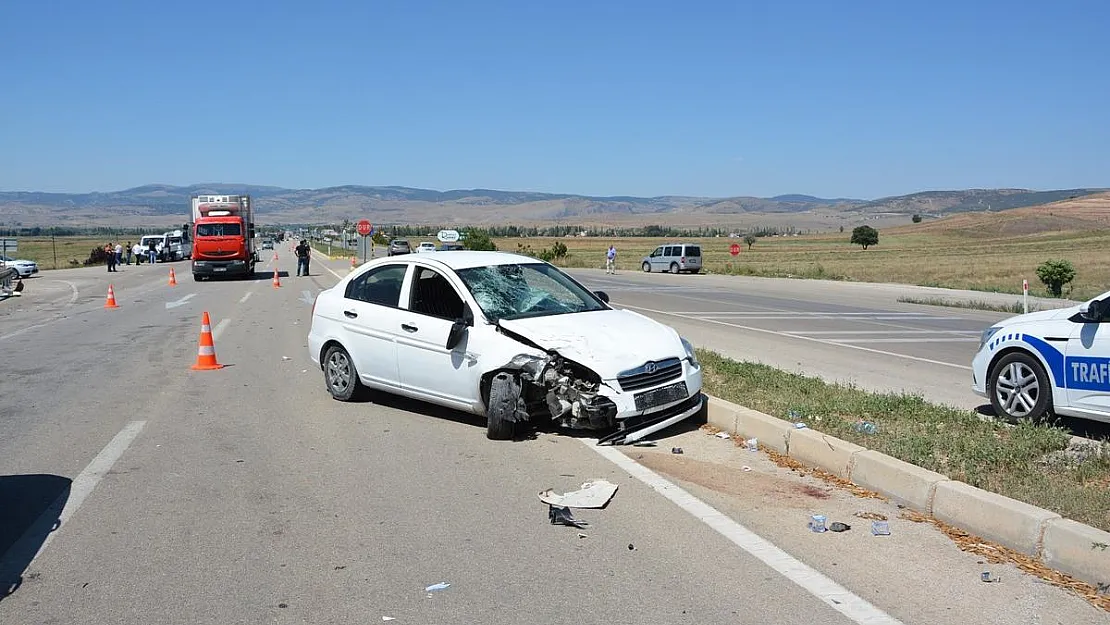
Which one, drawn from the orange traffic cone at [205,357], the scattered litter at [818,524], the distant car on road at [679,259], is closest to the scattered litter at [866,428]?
the scattered litter at [818,524]

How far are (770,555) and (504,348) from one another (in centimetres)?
349

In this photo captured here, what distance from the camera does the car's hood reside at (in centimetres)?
784

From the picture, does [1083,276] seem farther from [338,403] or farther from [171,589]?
[171,589]

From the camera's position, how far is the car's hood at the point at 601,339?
7.84m

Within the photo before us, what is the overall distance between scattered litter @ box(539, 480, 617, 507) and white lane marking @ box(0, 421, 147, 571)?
3059 mm

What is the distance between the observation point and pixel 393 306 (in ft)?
30.6

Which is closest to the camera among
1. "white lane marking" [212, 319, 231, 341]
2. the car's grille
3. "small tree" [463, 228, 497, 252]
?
the car's grille

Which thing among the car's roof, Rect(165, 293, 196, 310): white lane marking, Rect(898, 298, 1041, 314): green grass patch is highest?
the car's roof

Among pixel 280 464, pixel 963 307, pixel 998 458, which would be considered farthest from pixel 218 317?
pixel 963 307

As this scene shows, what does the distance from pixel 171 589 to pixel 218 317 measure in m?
17.4

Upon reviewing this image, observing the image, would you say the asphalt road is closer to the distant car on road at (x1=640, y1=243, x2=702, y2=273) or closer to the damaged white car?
the damaged white car

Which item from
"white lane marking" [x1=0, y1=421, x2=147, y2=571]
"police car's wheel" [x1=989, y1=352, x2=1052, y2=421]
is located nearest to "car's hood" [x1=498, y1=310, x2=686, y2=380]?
"police car's wheel" [x1=989, y1=352, x2=1052, y2=421]

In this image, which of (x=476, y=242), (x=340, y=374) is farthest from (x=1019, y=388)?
(x=476, y=242)

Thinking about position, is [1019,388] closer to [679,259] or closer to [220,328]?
[220,328]
